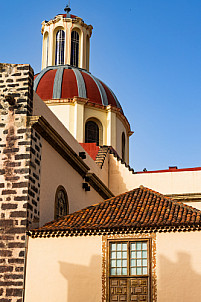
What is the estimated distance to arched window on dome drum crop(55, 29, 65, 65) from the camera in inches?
1314

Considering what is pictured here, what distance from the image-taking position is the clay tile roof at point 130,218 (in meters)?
14.3

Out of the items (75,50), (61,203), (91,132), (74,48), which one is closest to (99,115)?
(91,132)

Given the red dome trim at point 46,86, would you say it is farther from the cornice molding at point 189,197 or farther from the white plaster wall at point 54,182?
the white plaster wall at point 54,182

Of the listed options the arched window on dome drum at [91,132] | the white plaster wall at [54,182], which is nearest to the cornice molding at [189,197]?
the white plaster wall at [54,182]

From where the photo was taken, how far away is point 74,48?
112ft

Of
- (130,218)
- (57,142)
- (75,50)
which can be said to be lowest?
(130,218)

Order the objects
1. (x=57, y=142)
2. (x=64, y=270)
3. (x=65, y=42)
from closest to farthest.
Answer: (x=64, y=270)
(x=57, y=142)
(x=65, y=42)

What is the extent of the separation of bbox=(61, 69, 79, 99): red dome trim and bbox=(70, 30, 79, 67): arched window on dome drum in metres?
3.03

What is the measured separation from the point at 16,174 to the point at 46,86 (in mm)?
15229

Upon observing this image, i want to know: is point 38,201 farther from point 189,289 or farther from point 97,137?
point 97,137

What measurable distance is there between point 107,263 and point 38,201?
3.03m

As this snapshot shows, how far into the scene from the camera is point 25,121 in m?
15.9

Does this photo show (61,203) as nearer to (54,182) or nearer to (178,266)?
(54,182)

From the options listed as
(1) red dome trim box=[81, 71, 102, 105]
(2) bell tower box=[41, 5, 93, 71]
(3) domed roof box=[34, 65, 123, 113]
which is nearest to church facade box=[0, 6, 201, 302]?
(3) domed roof box=[34, 65, 123, 113]
